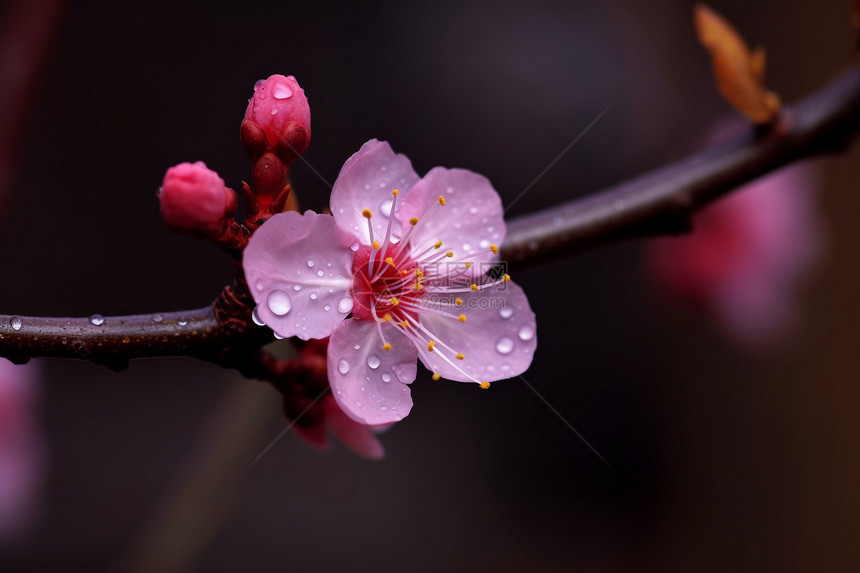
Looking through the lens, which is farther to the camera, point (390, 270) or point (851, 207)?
point (851, 207)

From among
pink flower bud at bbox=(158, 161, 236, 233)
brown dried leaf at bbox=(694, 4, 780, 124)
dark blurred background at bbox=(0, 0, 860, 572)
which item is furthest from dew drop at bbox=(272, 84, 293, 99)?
dark blurred background at bbox=(0, 0, 860, 572)

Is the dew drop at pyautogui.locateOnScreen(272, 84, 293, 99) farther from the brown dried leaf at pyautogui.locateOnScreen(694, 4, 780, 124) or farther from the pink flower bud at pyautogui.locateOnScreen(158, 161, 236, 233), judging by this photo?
the brown dried leaf at pyautogui.locateOnScreen(694, 4, 780, 124)

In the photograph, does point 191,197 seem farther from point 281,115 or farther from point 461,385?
point 461,385

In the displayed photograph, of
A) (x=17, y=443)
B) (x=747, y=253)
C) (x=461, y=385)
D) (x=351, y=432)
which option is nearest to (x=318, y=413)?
(x=351, y=432)

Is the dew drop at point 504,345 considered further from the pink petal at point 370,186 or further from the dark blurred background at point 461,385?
the dark blurred background at point 461,385

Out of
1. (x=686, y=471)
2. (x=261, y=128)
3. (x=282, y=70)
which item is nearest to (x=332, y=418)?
(x=261, y=128)

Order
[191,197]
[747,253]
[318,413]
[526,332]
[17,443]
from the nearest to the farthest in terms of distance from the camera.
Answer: [191,197] → [526,332] → [318,413] → [17,443] → [747,253]

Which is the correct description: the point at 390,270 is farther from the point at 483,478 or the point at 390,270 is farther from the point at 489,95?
the point at 483,478
